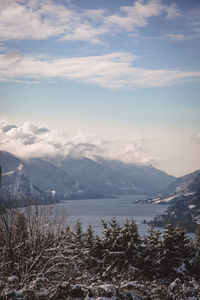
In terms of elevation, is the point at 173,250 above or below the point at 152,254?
above

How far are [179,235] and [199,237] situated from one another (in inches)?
140

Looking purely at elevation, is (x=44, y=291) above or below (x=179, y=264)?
above

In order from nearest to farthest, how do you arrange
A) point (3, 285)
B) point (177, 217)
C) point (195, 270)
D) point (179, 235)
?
point (3, 285)
point (195, 270)
point (179, 235)
point (177, 217)

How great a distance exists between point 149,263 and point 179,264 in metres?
2.51

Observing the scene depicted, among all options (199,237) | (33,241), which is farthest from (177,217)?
(33,241)

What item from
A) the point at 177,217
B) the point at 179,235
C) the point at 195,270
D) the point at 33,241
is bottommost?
the point at 177,217

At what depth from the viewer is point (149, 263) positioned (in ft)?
92.9

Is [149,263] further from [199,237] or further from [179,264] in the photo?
[199,237]

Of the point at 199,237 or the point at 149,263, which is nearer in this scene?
the point at 149,263

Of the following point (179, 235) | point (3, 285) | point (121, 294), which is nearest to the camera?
point (3, 285)

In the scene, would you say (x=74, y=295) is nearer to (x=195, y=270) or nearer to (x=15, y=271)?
(x=15, y=271)

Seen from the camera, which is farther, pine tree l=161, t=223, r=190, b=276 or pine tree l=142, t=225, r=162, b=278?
pine tree l=142, t=225, r=162, b=278

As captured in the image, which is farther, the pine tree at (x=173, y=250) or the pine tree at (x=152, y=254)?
the pine tree at (x=152, y=254)

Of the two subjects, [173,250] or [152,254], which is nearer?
[173,250]
